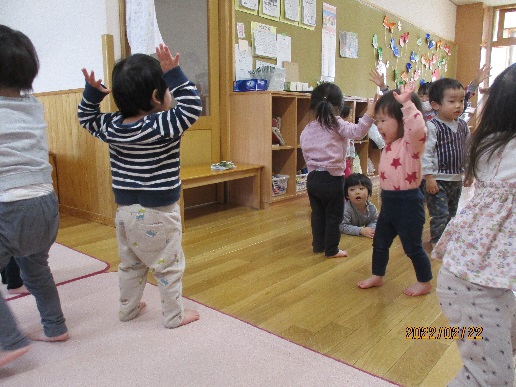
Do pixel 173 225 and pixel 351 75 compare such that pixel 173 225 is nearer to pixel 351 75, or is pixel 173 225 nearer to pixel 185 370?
pixel 185 370

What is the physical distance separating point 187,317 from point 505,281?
3.64 feet

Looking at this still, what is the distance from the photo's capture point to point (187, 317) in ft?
5.41

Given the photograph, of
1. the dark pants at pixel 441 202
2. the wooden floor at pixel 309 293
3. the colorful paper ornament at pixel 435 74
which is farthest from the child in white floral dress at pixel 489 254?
the colorful paper ornament at pixel 435 74

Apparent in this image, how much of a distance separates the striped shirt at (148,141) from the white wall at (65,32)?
61.0 inches

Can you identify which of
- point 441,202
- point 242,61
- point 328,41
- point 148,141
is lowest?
point 441,202

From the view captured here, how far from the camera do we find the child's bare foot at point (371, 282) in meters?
1.98

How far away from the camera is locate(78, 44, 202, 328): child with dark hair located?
1418 millimetres

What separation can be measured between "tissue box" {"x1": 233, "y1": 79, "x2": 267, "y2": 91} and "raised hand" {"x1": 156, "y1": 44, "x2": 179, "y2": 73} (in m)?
2.33

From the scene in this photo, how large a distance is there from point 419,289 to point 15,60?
1.74 meters

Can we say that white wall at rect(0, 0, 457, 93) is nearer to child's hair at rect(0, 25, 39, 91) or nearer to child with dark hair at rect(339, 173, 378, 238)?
child's hair at rect(0, 25, 39, 91)

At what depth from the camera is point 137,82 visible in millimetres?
1436

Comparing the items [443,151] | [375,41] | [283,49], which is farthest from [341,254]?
[375,41]

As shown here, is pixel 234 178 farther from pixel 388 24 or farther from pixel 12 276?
pixel 388 24

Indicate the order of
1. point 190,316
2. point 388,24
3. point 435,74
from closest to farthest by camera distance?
point 190,316 < point 388,24 < point 435,74
